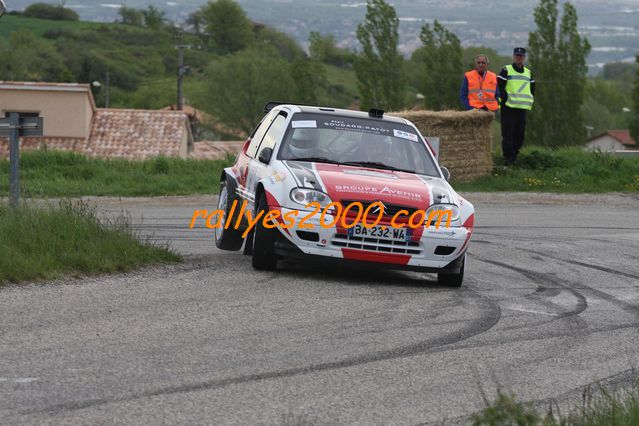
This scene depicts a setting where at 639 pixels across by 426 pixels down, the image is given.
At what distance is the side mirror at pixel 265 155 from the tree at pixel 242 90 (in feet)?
408

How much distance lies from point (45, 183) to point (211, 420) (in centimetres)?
1641

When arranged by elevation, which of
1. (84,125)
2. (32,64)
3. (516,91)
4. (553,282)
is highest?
(516,91)

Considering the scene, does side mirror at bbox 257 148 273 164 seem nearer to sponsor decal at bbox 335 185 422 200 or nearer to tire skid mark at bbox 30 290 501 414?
sponsor decal at bbox 335 185 422 200

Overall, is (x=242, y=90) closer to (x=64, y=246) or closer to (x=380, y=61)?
(x=380, y=61)

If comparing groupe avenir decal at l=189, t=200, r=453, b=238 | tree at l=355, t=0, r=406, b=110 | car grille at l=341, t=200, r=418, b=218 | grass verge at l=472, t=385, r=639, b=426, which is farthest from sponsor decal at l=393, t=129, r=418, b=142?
tree at l=355, t=0, r=406, b=110

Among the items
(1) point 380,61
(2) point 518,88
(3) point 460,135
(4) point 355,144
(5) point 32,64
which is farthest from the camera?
(5) point 32,64

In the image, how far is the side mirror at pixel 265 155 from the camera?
1196 centimetres

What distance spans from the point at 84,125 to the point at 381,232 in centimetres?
4833

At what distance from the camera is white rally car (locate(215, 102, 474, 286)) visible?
35.8ft

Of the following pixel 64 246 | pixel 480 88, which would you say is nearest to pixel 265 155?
pixel 64 246

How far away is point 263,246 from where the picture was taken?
11078 mm

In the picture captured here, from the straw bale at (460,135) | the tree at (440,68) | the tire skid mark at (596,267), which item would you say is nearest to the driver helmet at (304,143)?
the tire skid mark at (596,267)

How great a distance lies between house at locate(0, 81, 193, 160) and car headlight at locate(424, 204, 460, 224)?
4514cm

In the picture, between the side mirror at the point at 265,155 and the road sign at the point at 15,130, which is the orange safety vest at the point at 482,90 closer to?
the side mirror at the point at 265,155
